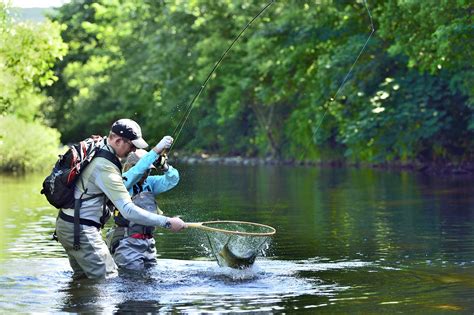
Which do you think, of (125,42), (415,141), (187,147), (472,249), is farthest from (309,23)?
(472,249)

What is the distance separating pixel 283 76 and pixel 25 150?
9853mm

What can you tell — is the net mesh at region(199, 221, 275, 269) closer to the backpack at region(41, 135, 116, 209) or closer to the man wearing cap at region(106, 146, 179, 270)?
the man wearing cap at region(106, 146, 179, 270)

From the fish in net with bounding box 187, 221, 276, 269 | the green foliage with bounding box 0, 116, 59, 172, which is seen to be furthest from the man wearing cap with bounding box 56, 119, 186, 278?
the green foliage with bounding box 0, 116, 59, 172

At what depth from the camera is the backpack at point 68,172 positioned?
1155 centimetres

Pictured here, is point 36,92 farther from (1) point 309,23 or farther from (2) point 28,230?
(2) point 28,230

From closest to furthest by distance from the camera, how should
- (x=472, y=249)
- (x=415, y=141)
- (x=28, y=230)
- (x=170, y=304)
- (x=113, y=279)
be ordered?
(x=170, y=304), (x=113, y=279), (x=472, y=249), (x=28, y=230), (x=415, y=141)

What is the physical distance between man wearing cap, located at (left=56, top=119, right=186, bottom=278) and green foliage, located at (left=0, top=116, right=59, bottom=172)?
32.0m

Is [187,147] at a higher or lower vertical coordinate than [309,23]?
lower

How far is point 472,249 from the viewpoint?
15758mm

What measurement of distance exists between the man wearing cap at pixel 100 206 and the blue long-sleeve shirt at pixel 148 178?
29cm

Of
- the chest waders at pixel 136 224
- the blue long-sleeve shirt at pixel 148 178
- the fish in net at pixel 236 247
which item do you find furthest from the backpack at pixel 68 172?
the fish in net at pixel 236 247

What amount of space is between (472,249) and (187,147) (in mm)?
46470

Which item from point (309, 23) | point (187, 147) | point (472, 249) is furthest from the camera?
point (187, 147)

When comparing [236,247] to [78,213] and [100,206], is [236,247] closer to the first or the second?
[100,206]
